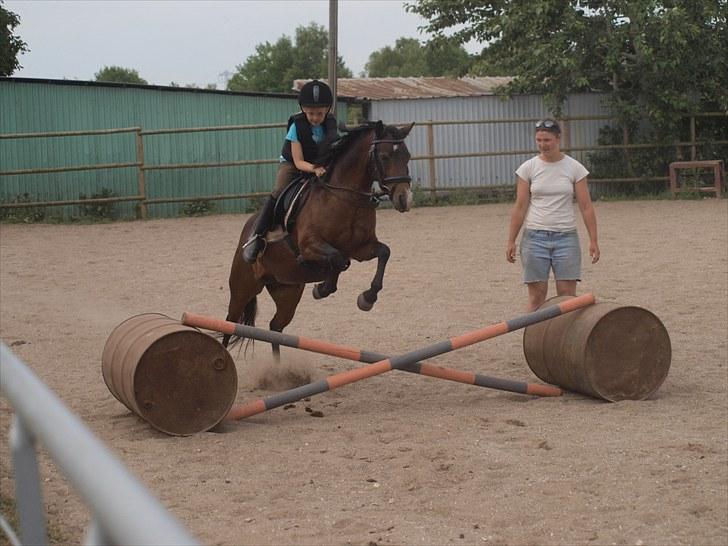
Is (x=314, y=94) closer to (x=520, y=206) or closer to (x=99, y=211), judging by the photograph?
(x=520, y=206)

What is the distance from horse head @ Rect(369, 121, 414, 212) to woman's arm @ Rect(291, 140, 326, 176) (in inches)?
17.2

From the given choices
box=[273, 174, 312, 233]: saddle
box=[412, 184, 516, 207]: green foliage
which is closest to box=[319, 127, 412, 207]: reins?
box=[273, 174, 312, 233]: saddle

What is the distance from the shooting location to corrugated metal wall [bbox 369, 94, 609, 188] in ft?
92.2

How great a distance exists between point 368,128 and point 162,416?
2.48 m

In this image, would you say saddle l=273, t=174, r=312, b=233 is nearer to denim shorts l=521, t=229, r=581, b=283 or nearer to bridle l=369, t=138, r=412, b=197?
bridle l=369, t=138, r=412, b=197

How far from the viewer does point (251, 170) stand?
26891 mm

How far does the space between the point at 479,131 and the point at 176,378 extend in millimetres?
22579

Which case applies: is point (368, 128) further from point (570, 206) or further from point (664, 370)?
point (664, 370)

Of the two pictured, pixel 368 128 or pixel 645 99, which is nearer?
Answer: pixel 368 128

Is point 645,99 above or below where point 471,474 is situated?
above

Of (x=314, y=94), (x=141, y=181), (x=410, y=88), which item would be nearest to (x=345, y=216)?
(x=314, y=94)

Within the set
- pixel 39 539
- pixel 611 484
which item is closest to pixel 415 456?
pixel 611 484

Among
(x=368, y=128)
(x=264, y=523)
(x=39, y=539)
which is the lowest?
(x=264, y=523)

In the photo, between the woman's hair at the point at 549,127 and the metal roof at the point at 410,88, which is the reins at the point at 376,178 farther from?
the metal roof at the point at 410,88
